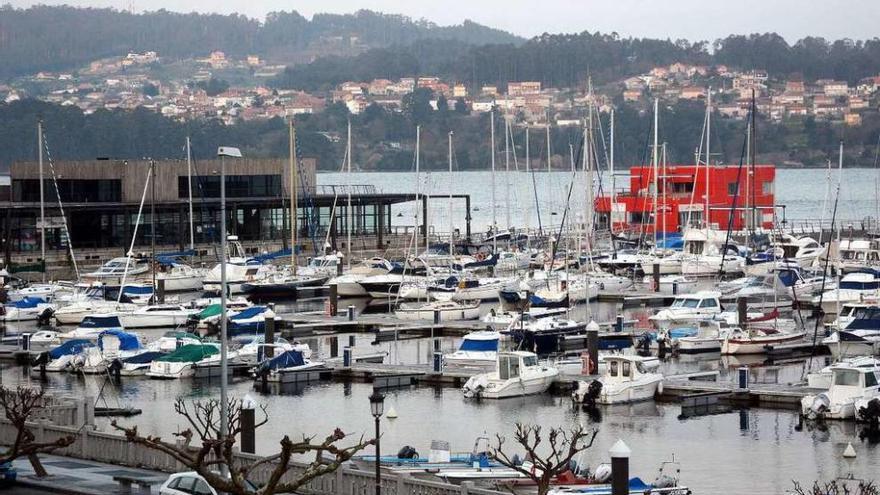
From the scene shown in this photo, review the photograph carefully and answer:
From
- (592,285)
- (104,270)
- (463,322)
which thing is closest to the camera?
(463,322)

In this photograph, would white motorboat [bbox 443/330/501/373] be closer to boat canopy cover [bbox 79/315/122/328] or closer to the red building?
boat canopy cover [bbox 79/315/122/328]

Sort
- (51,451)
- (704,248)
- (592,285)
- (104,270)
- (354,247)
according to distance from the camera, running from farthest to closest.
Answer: (354,247), (704,248), (104,270), (592,285), (51,451)

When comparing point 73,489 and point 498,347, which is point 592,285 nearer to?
point 498,347

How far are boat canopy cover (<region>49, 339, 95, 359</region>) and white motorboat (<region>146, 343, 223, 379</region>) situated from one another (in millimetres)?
3468

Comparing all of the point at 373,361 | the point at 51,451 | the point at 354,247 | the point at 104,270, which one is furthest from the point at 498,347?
the point at 354,247

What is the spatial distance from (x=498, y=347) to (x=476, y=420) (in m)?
7.57

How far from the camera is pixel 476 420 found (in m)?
47.7

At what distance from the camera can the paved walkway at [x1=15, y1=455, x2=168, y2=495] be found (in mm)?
31734

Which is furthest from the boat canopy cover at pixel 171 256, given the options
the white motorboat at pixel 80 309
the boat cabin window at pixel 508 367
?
the boat cabin window at pixel 508 367

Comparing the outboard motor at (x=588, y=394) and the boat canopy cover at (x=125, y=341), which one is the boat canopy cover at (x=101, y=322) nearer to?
the boat canopy cover at (x=125, y=341)

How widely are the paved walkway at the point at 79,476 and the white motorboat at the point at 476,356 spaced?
816 inches

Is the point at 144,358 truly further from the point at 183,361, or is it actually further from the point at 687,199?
the point at 687,199

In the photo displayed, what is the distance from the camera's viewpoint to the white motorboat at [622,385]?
49.0 metres

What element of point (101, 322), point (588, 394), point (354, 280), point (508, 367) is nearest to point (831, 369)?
point (588, 394)
